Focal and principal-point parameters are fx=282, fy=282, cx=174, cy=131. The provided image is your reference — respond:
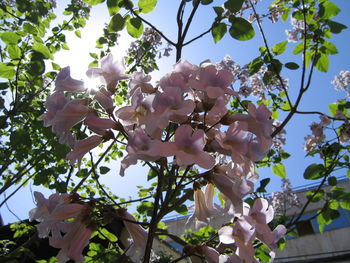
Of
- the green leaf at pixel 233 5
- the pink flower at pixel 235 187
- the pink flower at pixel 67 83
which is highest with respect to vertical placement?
the green leaf at pixel 233 5

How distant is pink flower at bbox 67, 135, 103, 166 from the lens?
2.39 feet

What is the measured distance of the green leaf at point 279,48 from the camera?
2.00 m

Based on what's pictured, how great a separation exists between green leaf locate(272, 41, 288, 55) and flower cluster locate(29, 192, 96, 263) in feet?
5.76

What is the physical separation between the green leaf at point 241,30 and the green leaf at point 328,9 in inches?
35.4

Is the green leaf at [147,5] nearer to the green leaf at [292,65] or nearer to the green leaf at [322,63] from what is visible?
the green leaf at [292,65]

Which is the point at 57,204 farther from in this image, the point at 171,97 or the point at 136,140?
the point at 171,97

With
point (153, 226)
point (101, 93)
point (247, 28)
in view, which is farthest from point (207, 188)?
point (247, 28)

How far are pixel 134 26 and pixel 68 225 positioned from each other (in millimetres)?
1065

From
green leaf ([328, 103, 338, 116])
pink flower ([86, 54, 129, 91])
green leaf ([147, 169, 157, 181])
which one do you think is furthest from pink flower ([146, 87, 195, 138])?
green leaf ([328, 103, 338, 116])

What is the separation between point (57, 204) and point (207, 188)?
41 cm

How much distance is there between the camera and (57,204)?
72cm

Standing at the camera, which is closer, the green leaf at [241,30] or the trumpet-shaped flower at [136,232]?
the trumpet-shaped flower at [136,232]

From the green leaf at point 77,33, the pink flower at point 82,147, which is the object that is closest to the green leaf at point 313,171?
the pink flower at point 82,147

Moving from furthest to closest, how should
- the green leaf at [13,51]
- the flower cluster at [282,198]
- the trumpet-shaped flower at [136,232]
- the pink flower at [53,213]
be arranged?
the flower cluster at [282,198] < the green leaf at [13,51] < the trumpet-shaped flower at [136,232] < the pink flower at [53,213]
